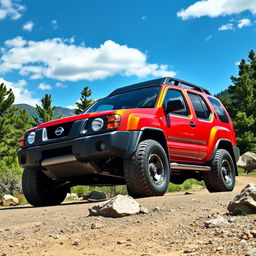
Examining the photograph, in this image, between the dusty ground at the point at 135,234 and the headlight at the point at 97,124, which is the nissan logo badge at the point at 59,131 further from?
the dusty ground at the point at 135,234

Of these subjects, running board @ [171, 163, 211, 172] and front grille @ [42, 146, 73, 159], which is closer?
front grille @ [42, 146, 73, 159]

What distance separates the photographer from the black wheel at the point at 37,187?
681 cm

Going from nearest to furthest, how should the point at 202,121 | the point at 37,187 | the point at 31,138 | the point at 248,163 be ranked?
the point at 31,138
the point at 37,187
the point at 202,121
the point at 248,163

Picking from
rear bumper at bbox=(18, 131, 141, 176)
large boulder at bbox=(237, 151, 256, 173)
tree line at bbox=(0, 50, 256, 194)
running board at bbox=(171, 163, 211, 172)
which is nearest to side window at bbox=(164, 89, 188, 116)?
running board at bbox=(171, 163, 211, 172)

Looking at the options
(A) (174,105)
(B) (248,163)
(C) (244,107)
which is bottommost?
(B) (248,163)

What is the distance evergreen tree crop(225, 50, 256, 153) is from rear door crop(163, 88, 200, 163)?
2855 cm

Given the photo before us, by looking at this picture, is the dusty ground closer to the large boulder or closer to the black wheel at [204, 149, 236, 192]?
the black wheel at [204, 149, 236, 192]

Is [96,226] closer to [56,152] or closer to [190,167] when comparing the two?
[56,152]

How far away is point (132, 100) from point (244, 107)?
32.0 metres

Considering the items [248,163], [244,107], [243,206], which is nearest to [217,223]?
[243,206]

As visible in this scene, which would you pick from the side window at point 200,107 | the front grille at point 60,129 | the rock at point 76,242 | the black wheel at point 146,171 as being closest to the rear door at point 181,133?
the side window at point 200,107

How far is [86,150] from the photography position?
5730 mm

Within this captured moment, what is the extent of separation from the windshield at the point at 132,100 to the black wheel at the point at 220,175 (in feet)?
6.38

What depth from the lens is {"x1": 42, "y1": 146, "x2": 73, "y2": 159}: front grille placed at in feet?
19.9
